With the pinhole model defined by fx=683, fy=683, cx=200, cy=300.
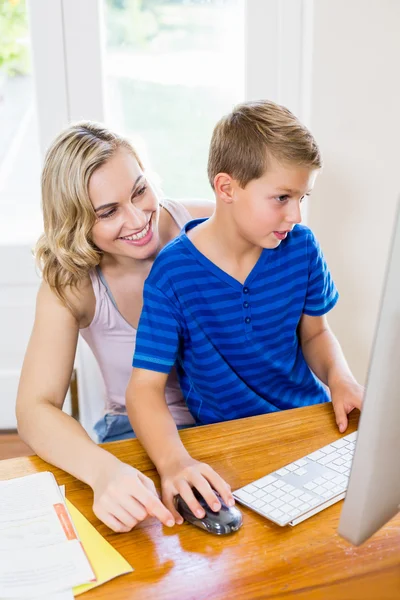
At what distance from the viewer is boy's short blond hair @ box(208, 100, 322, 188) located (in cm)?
118

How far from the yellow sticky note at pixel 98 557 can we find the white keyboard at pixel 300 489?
185 millimetres

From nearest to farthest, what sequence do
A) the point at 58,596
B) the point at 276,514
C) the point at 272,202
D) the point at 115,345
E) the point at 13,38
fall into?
the point at 58,596 → the point at 276,514 → the point at 272,202 → the point at 115,345 → the point at 13,38

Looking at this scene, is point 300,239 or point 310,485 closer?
point 310,485

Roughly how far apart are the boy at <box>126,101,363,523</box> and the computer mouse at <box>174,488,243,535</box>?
0.18 m

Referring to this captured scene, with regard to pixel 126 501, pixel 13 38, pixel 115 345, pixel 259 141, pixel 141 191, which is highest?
pixel 13 38

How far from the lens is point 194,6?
87.0 inches

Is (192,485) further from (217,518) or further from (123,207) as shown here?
(123,207)

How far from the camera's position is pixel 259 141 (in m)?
1.19

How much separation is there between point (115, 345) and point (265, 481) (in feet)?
2.22

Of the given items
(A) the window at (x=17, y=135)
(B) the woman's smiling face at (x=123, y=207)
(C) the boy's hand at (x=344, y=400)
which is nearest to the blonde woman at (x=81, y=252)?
(B) the woman's smiling face at (x=123, y=207)

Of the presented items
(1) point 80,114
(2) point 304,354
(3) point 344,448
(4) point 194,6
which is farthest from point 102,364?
(4) point 194,6

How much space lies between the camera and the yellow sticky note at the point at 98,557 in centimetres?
79

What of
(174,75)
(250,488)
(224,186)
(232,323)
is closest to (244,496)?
(250,488)

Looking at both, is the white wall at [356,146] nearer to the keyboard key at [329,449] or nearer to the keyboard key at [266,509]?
the keyboard key at [329,449]
